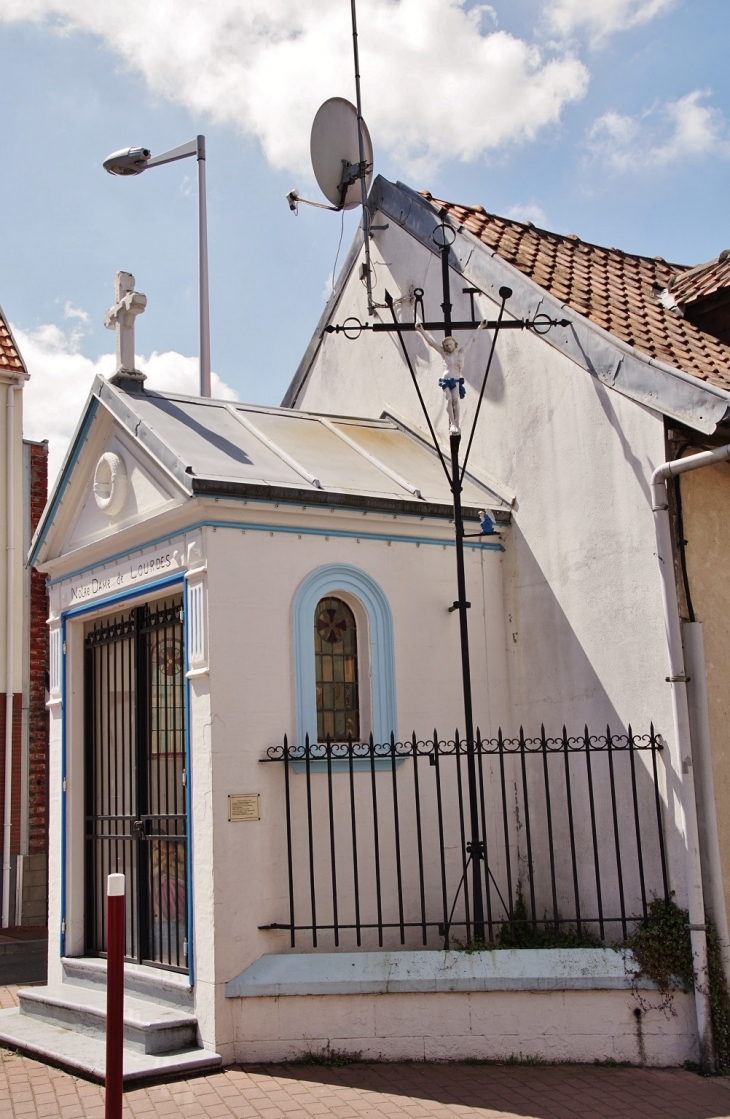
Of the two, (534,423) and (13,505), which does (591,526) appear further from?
(13,505)

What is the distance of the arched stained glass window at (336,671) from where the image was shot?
816cm

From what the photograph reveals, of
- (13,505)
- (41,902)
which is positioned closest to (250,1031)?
(41,902)

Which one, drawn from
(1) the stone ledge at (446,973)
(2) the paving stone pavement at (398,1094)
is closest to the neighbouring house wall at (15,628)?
(2) the paving stone pavement at (398,1094)

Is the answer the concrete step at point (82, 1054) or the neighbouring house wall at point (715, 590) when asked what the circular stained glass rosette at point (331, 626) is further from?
the concrete step at point (82, 1054)

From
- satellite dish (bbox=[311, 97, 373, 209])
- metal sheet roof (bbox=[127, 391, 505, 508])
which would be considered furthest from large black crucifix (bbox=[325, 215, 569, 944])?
satellite dish (bbox=[311, 97, 373, 209])

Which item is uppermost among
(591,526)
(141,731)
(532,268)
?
(532,268)

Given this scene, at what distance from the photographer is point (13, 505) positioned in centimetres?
1473

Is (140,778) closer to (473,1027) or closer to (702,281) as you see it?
(473,1027)

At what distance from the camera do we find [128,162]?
12938 mm

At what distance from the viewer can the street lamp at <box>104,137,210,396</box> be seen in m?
12.6

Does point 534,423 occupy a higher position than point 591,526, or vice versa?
point 534,423

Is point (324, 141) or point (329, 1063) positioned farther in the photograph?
point (324, 141)

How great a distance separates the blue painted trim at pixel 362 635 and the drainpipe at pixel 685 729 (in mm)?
1975

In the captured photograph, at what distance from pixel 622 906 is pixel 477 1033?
1.21 meters
